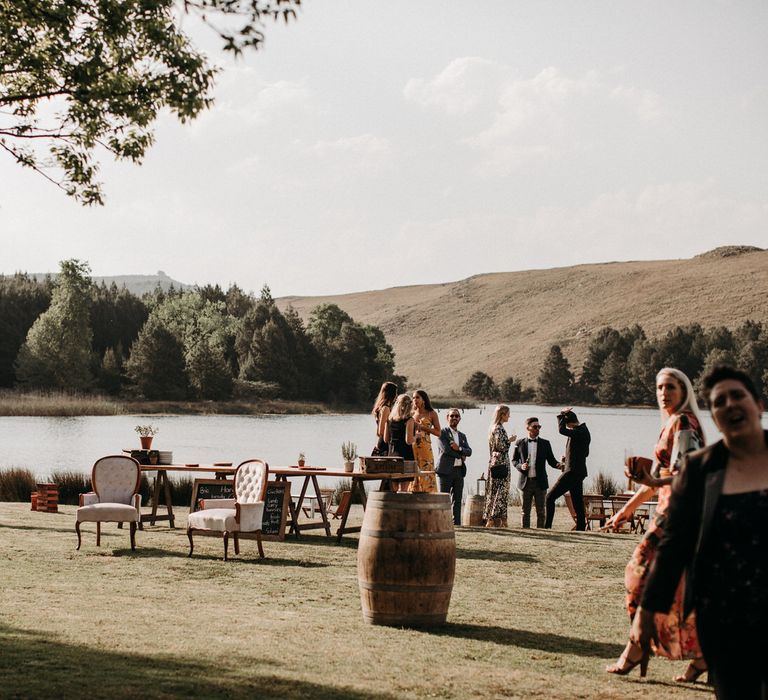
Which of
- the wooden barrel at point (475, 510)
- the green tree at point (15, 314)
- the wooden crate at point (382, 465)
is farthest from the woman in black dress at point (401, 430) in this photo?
the green tree at point (15, 314)

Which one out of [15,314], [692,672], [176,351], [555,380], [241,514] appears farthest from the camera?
[555,380]

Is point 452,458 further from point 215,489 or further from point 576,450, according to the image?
point 215,489

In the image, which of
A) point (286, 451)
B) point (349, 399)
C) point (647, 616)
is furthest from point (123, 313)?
point (647, 616)

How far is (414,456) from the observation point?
15.2 meters

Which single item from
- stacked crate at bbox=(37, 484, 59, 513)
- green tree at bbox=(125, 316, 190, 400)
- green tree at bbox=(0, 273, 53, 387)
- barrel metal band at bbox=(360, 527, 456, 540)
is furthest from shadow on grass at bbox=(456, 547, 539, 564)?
green tree at bbox=(0, 273, 53, 387)

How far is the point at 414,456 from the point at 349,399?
282 feet

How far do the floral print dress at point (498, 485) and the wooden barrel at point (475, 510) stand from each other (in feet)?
0.35

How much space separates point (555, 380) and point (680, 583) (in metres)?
118

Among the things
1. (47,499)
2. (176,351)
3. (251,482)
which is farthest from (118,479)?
(176,351)

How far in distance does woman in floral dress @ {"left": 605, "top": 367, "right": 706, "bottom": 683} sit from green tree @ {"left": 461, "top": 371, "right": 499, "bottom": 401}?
121 m

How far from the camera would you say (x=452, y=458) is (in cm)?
1644

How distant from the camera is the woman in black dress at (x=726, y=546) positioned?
349 centimetres

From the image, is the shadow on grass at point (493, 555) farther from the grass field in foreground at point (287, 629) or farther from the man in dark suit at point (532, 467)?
the man in dark suit at point (532, 467)

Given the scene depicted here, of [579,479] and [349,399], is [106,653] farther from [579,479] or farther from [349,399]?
[349,399]
